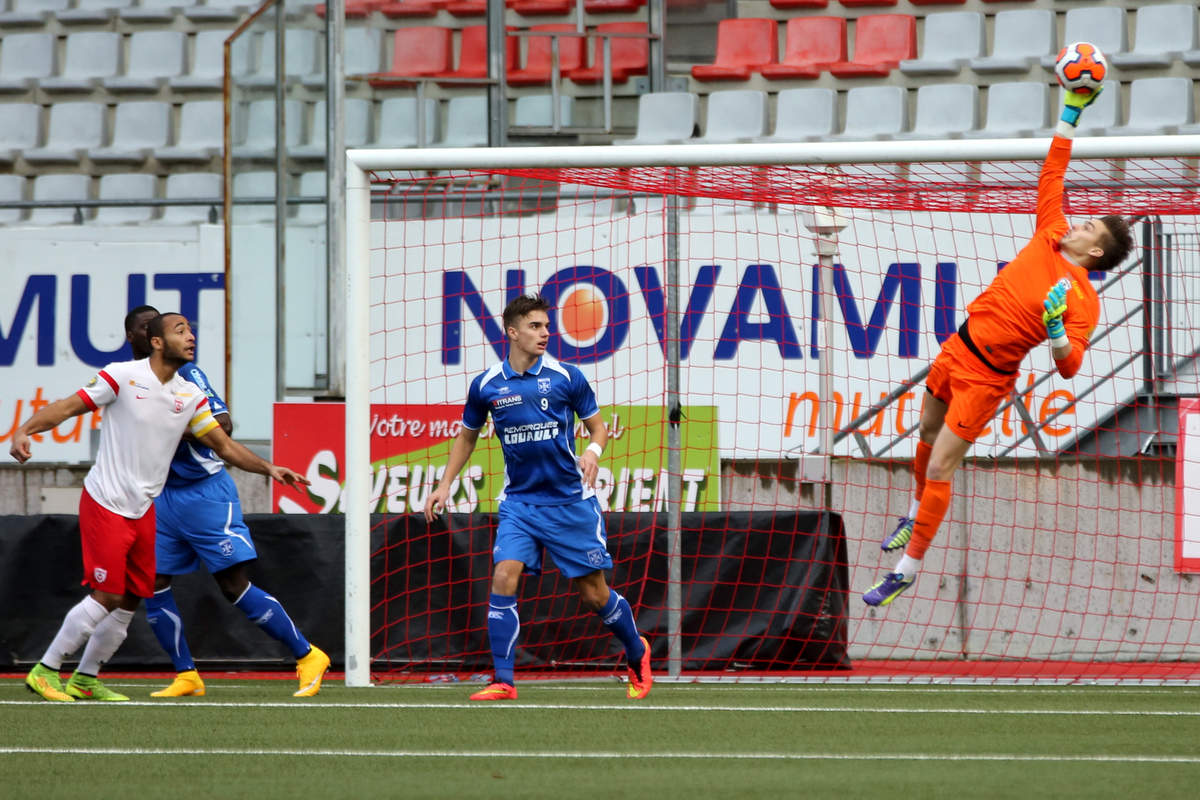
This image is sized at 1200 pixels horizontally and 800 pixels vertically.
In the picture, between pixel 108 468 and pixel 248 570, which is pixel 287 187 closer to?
pixel 248 570

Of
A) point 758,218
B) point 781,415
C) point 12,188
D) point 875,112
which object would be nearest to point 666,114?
point 875,112

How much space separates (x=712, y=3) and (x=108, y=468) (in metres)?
8.52

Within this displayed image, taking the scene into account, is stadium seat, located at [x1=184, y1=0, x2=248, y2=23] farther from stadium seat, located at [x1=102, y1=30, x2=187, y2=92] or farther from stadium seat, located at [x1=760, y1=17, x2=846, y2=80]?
stadium seat, located at [x1=760, y1=17, x2=846, y2=80]

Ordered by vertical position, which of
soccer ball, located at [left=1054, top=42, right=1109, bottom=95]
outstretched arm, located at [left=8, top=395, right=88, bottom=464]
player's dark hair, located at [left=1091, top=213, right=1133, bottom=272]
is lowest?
outstretched arm, located at [left=8, top=395, right=88, bottom=464]

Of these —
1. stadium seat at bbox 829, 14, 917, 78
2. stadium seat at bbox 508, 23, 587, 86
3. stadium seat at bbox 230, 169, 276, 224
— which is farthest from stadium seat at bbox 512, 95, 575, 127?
stadium seat at bbox 230, 169, 276, 224

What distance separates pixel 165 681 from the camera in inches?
338

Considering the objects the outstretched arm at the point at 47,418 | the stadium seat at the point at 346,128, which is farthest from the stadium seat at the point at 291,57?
the outstretched arm at the point at 47,418

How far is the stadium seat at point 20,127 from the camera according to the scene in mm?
14828

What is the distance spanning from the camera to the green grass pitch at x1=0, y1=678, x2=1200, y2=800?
4.56 m

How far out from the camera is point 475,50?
43.1ft

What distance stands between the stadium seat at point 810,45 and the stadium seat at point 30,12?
272 inches

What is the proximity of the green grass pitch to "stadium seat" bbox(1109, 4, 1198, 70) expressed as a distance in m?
6.37

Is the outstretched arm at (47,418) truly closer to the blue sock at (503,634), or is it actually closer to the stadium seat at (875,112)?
the blue sock at (503,634)

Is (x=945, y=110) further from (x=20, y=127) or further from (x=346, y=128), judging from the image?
(x=20, y=127)
